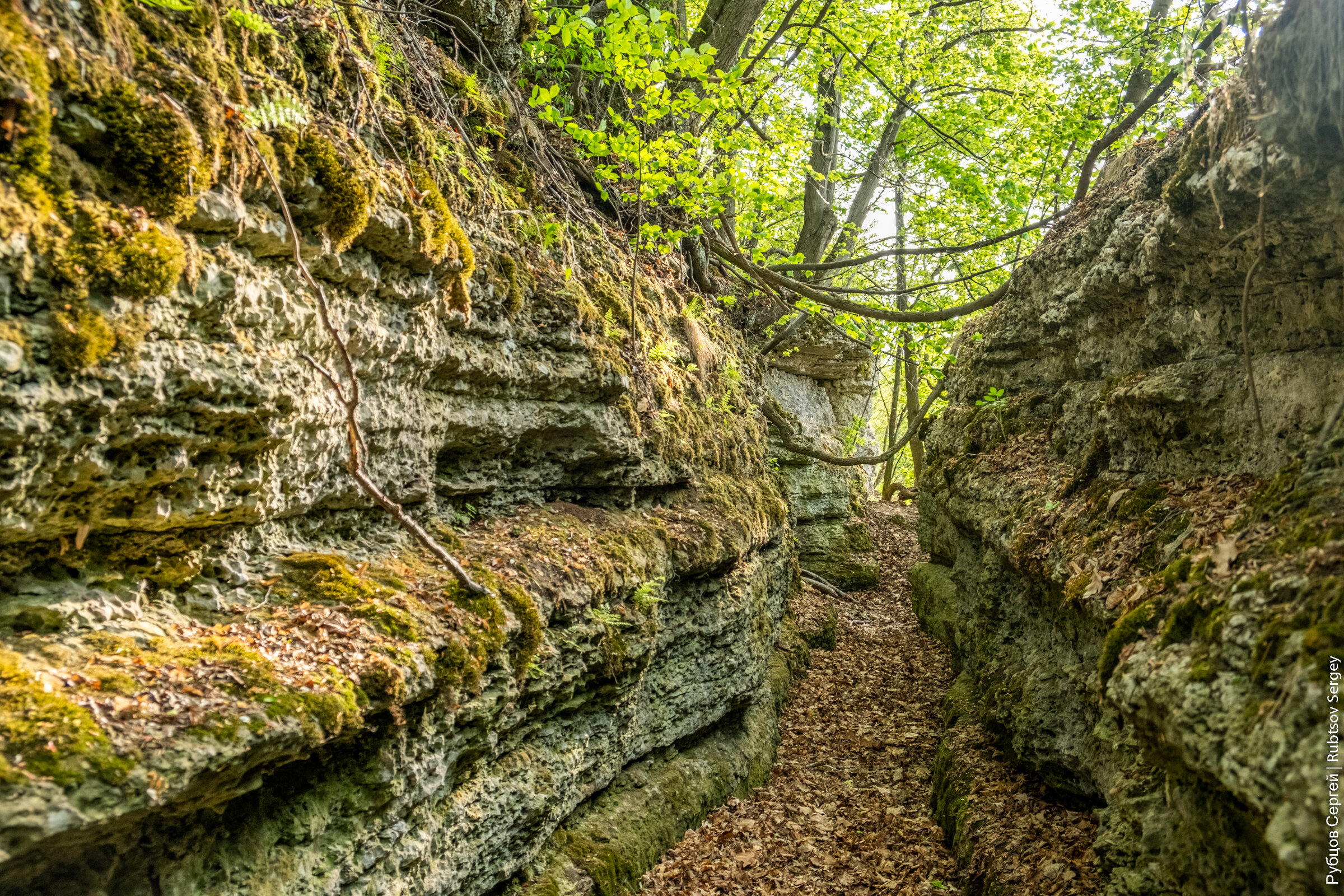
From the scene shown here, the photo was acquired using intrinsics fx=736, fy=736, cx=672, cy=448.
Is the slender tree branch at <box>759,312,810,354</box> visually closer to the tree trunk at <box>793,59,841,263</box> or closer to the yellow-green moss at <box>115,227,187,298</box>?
the tree trunk at <box>793,59,841,263</box>

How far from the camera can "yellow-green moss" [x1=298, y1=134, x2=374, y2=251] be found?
376 cm

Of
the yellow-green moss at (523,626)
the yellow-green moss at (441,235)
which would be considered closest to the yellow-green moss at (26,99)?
the yellow-green moss at (441,235)

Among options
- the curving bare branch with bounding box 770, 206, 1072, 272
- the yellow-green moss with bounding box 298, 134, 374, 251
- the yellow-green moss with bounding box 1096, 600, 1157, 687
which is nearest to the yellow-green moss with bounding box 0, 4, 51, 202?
the yellow-green moss with bounding box 298, 134, 374, 251

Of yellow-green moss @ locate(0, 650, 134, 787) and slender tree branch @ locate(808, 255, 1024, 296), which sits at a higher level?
slender tree branch @ locate(808, 255, 1024, 296)

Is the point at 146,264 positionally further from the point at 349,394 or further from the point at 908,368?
the point at 908,368

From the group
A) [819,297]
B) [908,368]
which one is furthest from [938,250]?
[908,368]

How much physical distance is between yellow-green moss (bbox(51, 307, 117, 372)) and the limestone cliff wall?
0.01 metres

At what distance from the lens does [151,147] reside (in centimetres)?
298

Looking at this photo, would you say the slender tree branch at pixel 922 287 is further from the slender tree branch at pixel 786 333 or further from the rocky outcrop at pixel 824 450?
the rocky outcrop at pixel 824 450

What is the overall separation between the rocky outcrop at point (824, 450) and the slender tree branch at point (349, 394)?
9923 mm

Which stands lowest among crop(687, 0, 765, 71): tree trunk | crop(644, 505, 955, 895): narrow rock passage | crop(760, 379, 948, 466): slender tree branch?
crop(644, 505, 955, 895): narrow rock passage

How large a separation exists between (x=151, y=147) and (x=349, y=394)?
1526mm

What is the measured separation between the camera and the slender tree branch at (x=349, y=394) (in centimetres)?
343

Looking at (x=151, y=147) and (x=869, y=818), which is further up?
(x=151, y=147)
